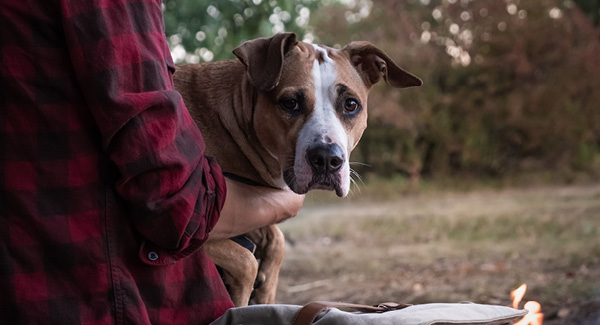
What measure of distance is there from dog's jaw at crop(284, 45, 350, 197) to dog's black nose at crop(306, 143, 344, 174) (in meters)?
0.01

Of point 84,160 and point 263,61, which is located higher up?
point 263,61

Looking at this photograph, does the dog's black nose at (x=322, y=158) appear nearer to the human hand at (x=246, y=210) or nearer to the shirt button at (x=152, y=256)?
the human hand at (x=246, y=210)

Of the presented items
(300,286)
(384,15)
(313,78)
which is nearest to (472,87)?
(384,15)

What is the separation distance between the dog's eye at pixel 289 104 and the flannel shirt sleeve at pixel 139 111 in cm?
82

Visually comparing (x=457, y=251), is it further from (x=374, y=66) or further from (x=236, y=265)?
(x=236, y=265)

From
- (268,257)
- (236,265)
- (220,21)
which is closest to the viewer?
(236,265)

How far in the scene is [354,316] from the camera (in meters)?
1.40

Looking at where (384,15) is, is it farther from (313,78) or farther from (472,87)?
(313,78)

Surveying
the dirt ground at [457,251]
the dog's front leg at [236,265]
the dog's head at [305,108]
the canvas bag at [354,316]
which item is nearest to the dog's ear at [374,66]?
the dog's head at [305,108]

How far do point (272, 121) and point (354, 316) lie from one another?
0.90m

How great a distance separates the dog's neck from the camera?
2.12 metres

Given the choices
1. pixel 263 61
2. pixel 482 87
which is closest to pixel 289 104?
pixel 263 61

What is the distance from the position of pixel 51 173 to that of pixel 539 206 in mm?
6462

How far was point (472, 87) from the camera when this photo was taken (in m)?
A: 8.73
